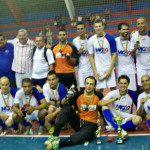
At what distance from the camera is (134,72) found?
14.9 feet

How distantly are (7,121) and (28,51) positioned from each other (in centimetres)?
138

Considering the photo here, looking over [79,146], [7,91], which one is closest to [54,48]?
[7,91]

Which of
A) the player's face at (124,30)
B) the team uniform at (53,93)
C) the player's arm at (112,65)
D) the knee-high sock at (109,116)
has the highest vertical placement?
the player's face at (124,30)

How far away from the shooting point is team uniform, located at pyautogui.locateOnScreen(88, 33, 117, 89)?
4.51 m

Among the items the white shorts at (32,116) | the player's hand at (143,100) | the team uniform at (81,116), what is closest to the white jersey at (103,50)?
the team uniform at (81,116)

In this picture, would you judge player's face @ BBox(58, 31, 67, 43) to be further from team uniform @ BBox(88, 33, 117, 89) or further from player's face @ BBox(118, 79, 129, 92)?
player's face @ BBox(118, 79, 129, 92)

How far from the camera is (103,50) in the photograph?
4516 millimetres

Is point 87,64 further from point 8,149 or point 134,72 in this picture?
point 8,149

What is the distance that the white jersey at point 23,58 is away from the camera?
4.75 meters

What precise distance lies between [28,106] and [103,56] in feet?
5.32

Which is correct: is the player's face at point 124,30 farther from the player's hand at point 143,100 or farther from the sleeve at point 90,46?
the player's hand at point 143,100

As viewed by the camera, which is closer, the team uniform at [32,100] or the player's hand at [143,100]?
the player's hand at [143,100]

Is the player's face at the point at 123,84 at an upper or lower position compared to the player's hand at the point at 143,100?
upper

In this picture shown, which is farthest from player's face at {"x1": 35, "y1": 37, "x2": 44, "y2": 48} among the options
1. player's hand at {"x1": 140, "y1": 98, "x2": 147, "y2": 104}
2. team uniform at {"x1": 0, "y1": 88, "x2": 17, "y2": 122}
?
player's hand at {"x1": 140, "y1": 98, "x2": 147, "y2": 104}
